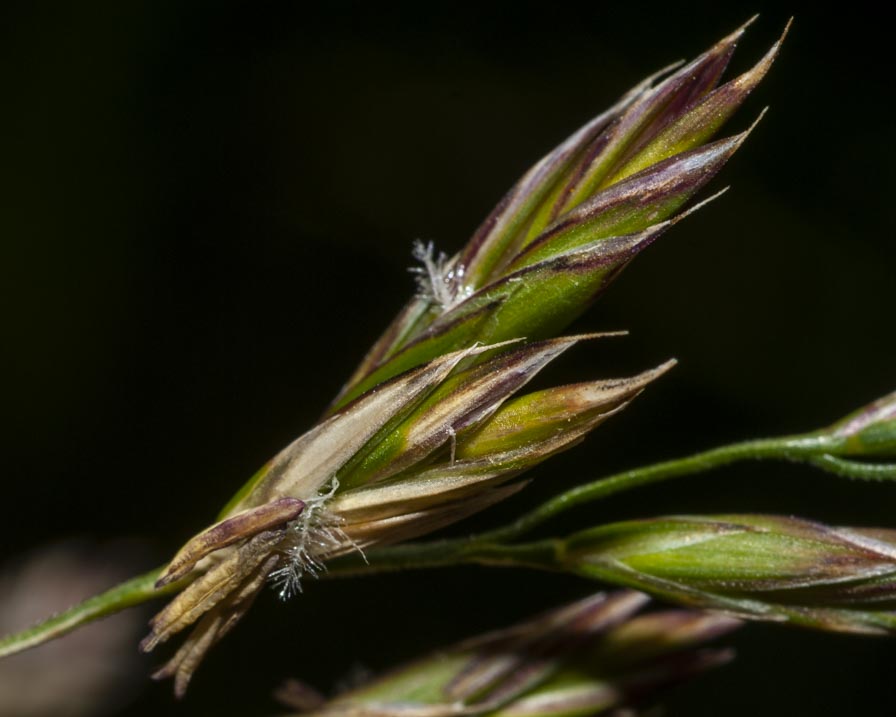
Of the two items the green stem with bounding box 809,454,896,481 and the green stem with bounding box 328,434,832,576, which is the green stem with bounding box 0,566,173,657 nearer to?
the green stem with bounding box 328,434,832,576

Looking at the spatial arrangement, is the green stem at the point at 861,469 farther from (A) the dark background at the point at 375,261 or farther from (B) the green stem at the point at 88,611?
(A) the dark background at the point at 375,261

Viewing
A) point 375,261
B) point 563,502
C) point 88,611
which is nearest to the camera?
point 88,611

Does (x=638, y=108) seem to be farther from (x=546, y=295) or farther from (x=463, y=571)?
(x=463, y=571)

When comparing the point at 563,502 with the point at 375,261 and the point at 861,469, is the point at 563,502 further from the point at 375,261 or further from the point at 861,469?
the point at 375,261

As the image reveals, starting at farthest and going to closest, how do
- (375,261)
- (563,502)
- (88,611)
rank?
(375,261), (563,502), (88,611)

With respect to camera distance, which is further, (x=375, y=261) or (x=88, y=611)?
(x=375, y=261)

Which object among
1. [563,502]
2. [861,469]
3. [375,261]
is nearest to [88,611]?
[563,502]

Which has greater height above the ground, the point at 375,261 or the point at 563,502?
the point at 375,261

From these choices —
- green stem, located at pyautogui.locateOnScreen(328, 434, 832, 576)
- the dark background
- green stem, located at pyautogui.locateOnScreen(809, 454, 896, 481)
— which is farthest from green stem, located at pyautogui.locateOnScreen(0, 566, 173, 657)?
the dark background
